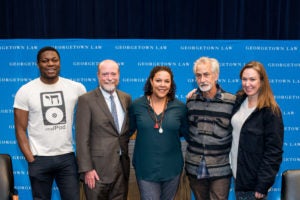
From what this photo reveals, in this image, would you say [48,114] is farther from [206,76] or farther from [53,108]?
[206,76]

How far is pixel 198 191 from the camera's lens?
2455 mm

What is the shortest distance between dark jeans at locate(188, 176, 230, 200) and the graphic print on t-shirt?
3.57 feet

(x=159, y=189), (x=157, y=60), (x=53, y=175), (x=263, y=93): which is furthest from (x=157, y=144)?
(x=157, y=60)

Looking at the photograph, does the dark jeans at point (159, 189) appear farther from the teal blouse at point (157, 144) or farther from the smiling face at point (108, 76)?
the smiling face at point (108, 76)

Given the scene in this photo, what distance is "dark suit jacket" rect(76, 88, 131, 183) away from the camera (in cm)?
239

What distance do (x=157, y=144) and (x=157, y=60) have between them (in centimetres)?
154

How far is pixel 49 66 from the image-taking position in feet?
8.46

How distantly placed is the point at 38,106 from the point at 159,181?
1.06 m

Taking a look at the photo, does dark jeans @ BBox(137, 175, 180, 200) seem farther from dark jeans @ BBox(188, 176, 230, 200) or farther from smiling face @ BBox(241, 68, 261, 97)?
smiling face @ BBox(241, 68, 261, 97)

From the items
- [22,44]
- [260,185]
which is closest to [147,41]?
[22,44]

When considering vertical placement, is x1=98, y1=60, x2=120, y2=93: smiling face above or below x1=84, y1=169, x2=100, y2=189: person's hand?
above

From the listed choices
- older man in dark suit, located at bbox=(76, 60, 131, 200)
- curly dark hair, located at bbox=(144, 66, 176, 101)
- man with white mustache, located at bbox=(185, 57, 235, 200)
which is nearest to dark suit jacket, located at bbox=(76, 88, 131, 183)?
older man in dark suit, located at bbox=(76, 60, 131, 200)
